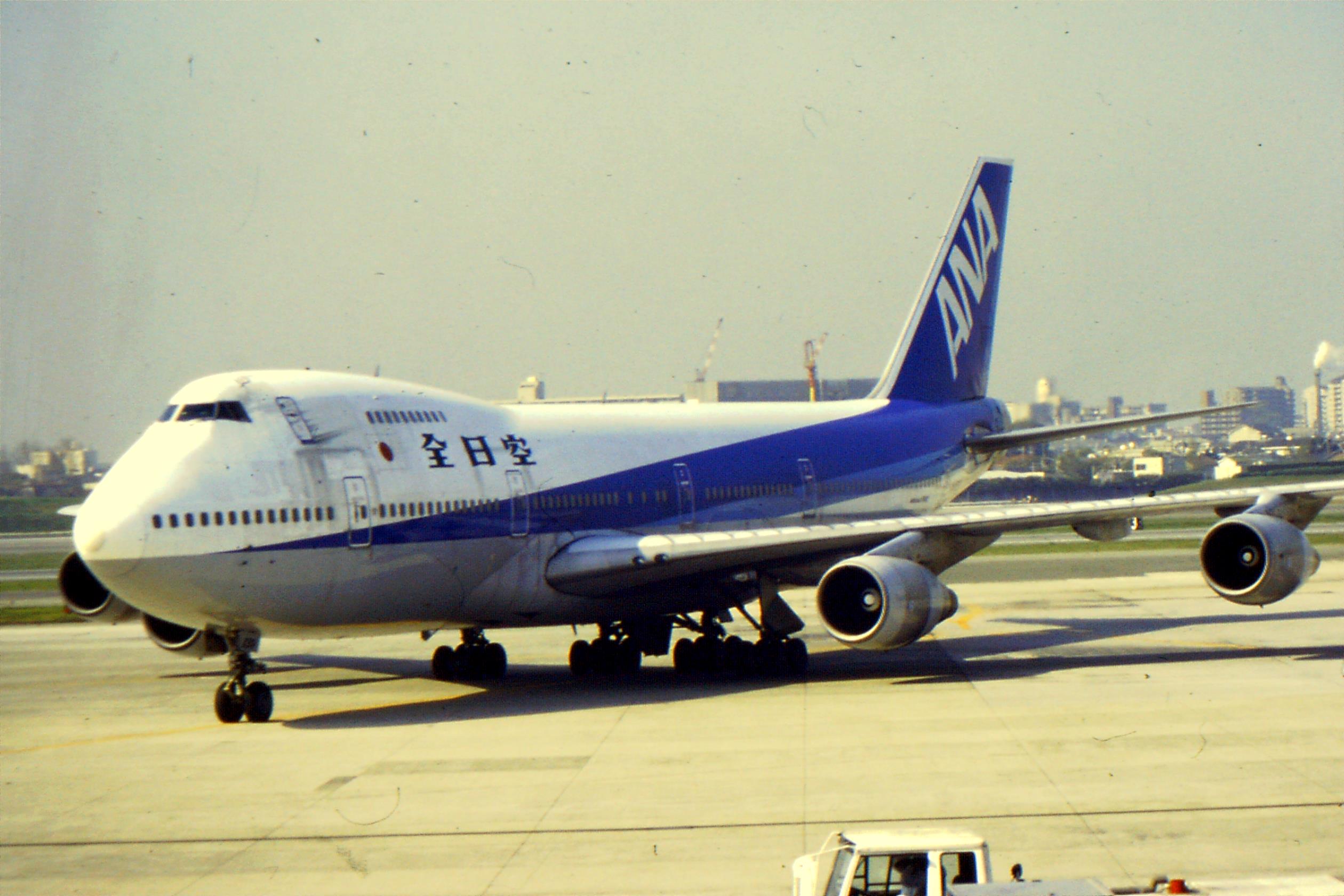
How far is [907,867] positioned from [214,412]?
14297 millimetres

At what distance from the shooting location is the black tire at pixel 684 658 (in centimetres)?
2588

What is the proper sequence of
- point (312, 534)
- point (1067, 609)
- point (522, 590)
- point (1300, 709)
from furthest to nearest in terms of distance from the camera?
point (1067, 609)
point (522, 590)
point (312, 534)
point (1300, 709)

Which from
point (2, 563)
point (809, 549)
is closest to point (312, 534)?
point (809, 549)

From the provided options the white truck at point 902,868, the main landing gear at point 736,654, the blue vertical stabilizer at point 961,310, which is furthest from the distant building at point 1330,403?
the white truck at point 902,868

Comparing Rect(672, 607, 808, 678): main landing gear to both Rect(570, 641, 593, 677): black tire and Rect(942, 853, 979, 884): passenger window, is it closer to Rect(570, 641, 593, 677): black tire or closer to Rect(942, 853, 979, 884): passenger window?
Rect(570, 641, 593, 677): black tire

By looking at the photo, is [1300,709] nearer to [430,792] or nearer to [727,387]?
[430,792]

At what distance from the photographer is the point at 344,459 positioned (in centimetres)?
2123

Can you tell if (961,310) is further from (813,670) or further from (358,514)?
(358,514)

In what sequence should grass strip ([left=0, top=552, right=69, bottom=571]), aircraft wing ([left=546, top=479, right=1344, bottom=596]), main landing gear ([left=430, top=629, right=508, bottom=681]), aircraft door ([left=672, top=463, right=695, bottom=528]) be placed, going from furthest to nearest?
grass strip ([left=0, top=552, right=69, bottom=571]) < aircraft door ([left=672, top=463, right=695, bottom=528]) < main landing gear ([left=430, top=629, right=508, bottom=681]) < aircraft wing ([left=546, top=479, right=1344, bottom=596])

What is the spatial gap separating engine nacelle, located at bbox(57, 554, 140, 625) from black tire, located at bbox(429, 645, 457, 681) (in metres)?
5.22

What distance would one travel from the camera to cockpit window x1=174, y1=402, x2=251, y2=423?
67.4 feet

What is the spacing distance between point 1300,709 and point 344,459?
13.7 m

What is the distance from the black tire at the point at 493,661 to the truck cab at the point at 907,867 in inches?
654

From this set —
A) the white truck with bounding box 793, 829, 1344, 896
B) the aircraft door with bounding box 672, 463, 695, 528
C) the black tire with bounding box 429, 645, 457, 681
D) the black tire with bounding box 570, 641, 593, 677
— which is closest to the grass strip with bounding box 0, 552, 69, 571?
the black tire with bounding box 429, 645, 457, 681
